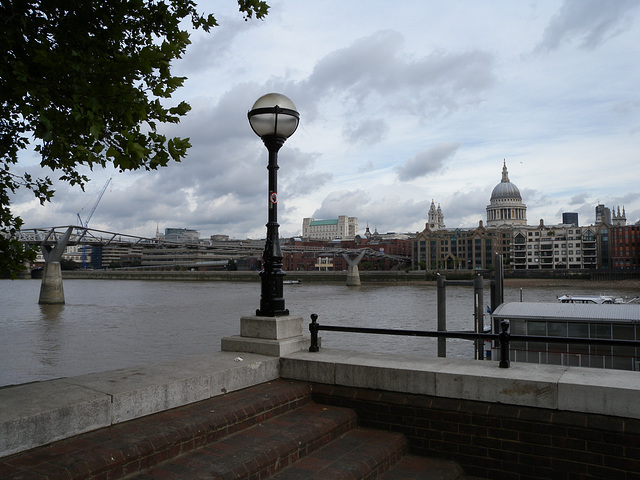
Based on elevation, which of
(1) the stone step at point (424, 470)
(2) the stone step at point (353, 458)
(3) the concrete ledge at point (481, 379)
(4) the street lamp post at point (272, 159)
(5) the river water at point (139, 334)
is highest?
(4) the street lamp post at point (272, 159)

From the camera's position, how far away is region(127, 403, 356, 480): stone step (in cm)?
388

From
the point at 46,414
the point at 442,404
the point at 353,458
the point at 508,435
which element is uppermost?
the point at 46,414

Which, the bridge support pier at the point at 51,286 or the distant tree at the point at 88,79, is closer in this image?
the distant tree at the point at 88,79

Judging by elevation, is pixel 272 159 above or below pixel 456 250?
below

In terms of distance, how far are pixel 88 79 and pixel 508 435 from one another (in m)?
4.74

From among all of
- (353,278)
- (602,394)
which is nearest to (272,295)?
(602,394)

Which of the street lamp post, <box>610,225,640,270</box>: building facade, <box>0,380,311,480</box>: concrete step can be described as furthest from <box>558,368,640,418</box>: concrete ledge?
<box>610,225,640,270</box>: building facade

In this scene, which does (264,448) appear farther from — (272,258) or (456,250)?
(456,250)

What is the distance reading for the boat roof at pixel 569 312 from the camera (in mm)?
15055

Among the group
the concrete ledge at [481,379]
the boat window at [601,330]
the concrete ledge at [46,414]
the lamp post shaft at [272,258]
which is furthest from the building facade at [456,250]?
the concrete ledge at [46,414]

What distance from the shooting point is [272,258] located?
21.9 ft

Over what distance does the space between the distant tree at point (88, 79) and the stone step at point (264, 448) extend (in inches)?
91.1

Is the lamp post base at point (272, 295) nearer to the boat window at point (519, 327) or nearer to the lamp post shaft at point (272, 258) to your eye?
the lamp post shaft at point (272, 258)

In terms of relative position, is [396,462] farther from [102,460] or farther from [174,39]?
[174,39]
